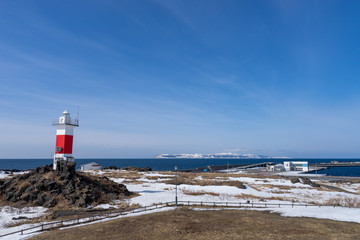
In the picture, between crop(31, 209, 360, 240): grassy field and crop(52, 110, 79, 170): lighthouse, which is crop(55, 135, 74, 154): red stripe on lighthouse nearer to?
crop(52, 110, 79, 170): lighthouse

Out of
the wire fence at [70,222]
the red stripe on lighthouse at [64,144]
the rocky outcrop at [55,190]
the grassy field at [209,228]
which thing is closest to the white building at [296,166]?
the rocky outcrop at [55,190]

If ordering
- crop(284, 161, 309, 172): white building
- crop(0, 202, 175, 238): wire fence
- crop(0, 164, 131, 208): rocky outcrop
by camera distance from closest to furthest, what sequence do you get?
crop(0, 202, 175, 238): wire fence < crop(0, 164, 131, 208): rocky outcrop < crop(284, 161, 309, 172): white building

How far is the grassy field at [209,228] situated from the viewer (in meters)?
19.8

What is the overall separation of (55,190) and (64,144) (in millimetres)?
9145

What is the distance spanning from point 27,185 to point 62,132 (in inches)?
389

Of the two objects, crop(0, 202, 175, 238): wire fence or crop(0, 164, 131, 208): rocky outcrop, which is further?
crop(0, 164, 131, 208): rocky outcrop

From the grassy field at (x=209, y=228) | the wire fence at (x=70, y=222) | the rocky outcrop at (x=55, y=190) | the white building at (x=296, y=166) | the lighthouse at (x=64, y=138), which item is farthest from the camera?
the white building at (x=296, y=166)

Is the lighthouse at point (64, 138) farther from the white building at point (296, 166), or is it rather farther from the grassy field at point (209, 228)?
the white building at point (296, 166)

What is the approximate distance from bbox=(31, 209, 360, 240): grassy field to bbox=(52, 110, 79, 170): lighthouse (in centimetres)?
2070

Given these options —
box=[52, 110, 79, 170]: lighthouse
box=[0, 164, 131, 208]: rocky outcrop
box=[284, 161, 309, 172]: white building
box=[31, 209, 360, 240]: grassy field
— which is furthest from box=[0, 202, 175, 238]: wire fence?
box=[284, 161, 309, 172]: white building

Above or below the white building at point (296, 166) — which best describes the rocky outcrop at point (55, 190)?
above

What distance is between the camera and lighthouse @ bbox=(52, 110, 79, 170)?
40.5m

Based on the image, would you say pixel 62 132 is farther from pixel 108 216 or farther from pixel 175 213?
pixel 175 213

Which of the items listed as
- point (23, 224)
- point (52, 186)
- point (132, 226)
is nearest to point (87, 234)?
point (132, 226)
